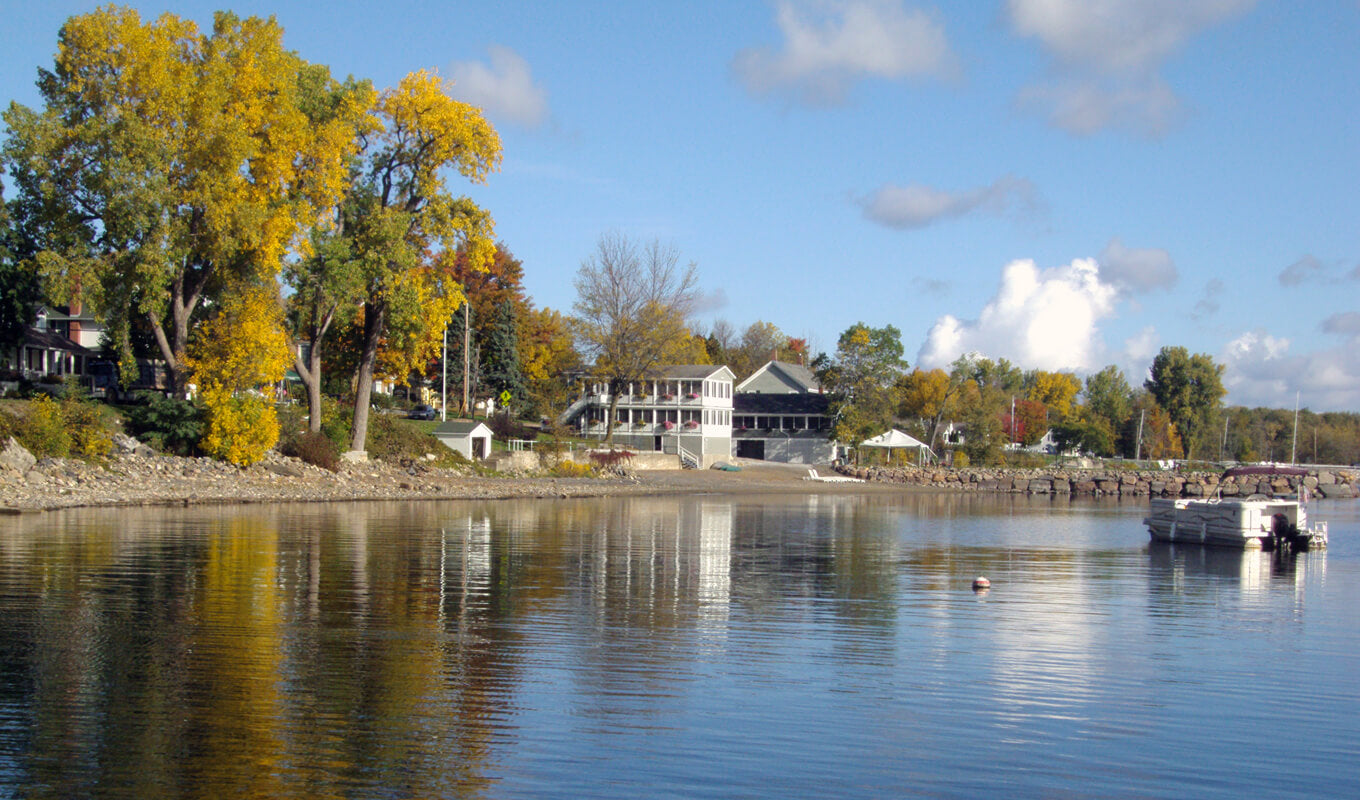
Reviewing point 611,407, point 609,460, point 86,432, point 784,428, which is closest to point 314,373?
point 86,432

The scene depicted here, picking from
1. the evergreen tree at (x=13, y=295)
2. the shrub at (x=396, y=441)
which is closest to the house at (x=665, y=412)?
the shrub at (x=396, y=441)

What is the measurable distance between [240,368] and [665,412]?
40168 millimetres

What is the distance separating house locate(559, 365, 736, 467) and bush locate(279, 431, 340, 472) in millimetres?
31747

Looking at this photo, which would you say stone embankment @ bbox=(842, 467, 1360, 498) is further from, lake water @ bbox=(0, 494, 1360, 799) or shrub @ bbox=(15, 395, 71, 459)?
shrub @ bbox=(15, 395, 71, 459)

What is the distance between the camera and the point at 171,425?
42.1 metres

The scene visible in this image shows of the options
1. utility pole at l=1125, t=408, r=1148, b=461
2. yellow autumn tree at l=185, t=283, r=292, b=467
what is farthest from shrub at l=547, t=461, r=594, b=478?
utility pole at l=1125, t=408, r=1148, b=461

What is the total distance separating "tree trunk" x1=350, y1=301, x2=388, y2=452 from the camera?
1879 inches

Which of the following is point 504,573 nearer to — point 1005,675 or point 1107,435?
point 1005,675

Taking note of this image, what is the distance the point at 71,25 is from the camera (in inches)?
1558

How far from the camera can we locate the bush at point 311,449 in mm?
45531

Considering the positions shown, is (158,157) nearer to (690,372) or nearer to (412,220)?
(412,220)

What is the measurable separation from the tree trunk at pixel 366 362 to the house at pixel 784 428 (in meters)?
39.3

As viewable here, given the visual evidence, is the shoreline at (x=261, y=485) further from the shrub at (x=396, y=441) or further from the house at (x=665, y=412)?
the house at (x=665, y=412)

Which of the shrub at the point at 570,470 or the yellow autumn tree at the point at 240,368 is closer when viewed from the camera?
the yellow autumn tree at the point at 240,368
